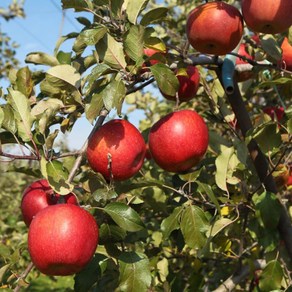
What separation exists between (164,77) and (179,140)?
0.17 m

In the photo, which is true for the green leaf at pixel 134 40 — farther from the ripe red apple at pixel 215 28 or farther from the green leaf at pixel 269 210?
the green leaf at pixel 269 210

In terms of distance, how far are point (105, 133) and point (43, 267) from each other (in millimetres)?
311

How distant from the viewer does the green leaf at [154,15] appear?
3.67 feet

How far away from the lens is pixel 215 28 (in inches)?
44.9

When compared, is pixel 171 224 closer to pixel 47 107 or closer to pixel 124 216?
pixel 124 216

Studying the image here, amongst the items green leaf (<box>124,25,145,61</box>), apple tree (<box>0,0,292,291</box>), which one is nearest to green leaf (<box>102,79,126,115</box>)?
apple tree (<box>0,0,292,291</box>)

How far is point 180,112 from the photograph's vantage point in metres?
1.17

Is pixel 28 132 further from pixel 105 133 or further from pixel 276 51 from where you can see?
pixel 276 51

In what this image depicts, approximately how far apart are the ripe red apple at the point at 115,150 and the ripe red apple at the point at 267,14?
15.6 inches

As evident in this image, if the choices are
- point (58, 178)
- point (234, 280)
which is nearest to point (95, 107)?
point (58, 178)

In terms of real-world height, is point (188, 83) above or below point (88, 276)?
above

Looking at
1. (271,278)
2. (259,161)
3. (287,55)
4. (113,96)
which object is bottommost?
(271,278)

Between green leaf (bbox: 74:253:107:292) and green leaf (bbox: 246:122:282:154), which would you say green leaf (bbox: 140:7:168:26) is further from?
green leaf (bbox: 74:253:107:292)

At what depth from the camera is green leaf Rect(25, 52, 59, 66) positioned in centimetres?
129
